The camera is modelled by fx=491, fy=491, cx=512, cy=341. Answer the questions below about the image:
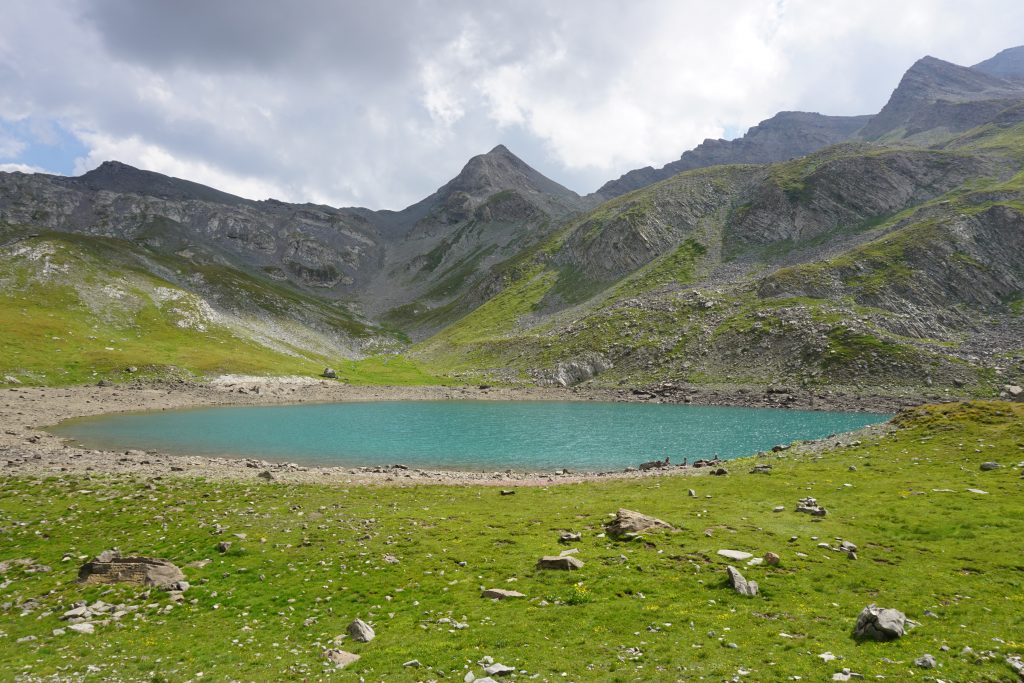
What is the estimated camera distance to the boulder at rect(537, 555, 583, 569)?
747 inches

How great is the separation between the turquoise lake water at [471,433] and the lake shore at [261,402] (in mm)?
4549

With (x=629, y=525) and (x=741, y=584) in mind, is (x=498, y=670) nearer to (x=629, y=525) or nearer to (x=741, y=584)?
(x=741, y=584)

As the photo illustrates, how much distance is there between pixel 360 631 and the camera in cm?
1495

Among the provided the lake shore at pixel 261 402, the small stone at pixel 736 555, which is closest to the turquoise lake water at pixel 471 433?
the lake shore at pixel 261 402

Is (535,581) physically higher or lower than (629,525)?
lower

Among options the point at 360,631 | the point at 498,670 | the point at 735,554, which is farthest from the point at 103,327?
the point at 735,554

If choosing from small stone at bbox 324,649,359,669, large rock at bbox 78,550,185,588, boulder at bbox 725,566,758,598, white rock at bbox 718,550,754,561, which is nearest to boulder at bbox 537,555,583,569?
boulder at bbox 725,566,758,598

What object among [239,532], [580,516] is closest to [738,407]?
[580,516]

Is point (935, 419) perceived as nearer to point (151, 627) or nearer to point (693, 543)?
point (693, 543)

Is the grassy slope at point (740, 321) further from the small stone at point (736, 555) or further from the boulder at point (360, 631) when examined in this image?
the boulder at point (360, 631)

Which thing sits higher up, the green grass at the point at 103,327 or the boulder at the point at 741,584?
the green grass at the point at 103,327

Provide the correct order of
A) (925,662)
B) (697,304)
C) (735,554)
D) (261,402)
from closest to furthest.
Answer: (925,662) < (735,554) < (261,402) < (697,304)

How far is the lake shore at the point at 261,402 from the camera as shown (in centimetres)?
3959

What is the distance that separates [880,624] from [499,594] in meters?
11.1
